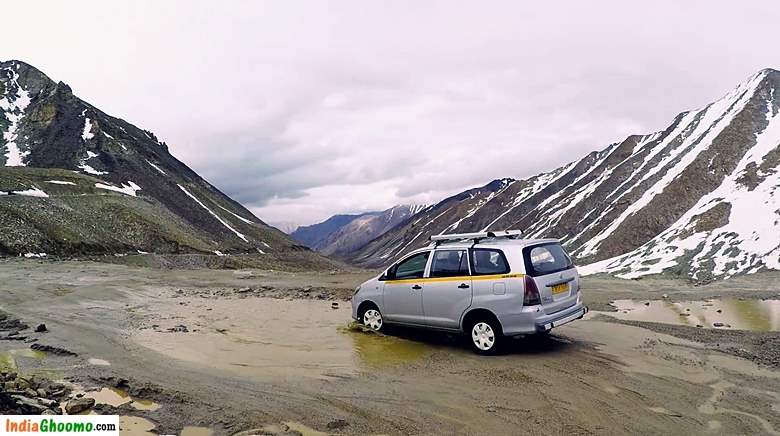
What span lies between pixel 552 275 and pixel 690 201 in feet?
186

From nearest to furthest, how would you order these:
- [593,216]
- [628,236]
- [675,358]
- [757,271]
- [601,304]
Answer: [675,358] → [601,304] → [757,271] → [628,236] → [593,216]

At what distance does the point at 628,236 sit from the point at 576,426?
5547 centimetres

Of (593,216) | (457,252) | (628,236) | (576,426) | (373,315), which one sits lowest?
(576,426)

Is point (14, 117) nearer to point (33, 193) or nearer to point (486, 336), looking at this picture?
point (33, 193)

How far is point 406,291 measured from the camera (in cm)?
1037

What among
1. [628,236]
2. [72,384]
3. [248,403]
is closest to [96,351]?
[72,384]

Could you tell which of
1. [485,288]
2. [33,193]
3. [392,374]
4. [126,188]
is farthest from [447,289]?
[126,188]

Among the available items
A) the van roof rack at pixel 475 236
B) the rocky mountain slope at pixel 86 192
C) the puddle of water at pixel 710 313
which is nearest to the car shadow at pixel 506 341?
the van roof rack at pixel 475 236

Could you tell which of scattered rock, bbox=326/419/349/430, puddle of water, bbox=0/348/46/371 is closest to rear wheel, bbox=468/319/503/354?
scattered rock, bbox=326/419/349/430

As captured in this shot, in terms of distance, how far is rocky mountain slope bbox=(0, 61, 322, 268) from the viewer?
120 ft

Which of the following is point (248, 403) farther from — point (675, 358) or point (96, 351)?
point (675, 358)

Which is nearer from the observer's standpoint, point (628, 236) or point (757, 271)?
point (757, 271)

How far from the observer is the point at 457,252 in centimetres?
980

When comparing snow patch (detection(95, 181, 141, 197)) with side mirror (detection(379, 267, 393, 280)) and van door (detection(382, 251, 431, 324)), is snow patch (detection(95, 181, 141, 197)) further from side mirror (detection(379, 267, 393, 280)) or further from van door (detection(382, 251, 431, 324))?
van door (detection(382, 251, 431, 324))
